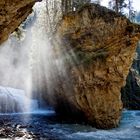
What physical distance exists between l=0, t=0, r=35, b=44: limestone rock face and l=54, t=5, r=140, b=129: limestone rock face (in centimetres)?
879

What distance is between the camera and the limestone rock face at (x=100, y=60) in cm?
2361

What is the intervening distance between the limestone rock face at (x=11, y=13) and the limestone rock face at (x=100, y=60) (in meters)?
8.79

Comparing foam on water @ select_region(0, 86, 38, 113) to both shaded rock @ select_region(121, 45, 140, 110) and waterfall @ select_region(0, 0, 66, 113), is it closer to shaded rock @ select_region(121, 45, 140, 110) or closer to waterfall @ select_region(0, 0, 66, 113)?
waterfall @ select_region(0, 0, 66, 113)

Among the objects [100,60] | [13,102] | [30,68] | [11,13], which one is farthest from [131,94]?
[11,13]

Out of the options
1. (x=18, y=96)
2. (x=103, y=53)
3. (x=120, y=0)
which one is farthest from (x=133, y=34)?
(x=120, y=0)

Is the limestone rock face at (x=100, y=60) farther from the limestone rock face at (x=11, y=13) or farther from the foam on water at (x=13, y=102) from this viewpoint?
the foam on water at (x=13, y=102)

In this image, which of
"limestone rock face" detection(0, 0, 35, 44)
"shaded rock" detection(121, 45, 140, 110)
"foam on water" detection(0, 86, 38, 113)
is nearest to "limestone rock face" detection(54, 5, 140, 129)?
"limestone rock face" detection(0, 0, 35, 44)

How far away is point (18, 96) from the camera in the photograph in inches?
1404

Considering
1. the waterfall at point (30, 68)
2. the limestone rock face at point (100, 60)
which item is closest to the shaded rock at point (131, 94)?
the waterfall at point (30, 68)

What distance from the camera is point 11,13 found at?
543 inches

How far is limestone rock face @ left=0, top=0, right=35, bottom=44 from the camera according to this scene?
1291 centimetres

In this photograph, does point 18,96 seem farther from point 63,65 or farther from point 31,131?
point 31,131

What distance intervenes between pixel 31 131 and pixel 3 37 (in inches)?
275

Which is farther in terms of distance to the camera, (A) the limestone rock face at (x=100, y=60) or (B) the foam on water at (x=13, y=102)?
(B) the foam on water at (x=13, y=102)
